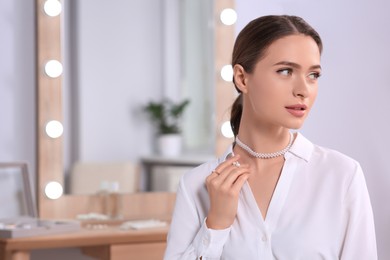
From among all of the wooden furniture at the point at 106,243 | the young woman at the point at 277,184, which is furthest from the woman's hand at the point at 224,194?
the wooden furniture at the point at 106,243

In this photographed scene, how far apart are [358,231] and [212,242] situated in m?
0.24

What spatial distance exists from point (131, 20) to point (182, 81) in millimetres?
271

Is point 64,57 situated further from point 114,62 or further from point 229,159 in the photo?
point 229,159

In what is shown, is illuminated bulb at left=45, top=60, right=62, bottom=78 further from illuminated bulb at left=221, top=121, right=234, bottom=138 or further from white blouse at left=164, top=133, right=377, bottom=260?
white blouse at left=164, top=133, right=377, bottom=260

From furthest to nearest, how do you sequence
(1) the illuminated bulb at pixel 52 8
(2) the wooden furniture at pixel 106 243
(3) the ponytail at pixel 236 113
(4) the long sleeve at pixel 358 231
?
1. (1) the illuminated bulb at pixel 52 8
2. (2) the wooden furniture at pixel 106 243
3. (3) the ponytail at pixel 236 113
4. (4) the long sleeve at pixel 358 231

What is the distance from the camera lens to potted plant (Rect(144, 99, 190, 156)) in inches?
97.3

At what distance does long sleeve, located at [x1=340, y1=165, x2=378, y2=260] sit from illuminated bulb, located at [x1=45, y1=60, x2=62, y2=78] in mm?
1428

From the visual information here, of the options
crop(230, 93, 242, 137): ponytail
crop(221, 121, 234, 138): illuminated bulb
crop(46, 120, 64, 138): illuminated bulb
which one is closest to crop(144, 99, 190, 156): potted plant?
crop(221, 121, 234, 138): illuminated bulb

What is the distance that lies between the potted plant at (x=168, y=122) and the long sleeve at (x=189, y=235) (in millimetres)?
1169

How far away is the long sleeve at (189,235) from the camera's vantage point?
1.21 metres

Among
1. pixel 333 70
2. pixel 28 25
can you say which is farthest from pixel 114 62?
pixel 333 70

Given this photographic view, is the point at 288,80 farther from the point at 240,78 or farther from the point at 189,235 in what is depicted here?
the point at 189,235

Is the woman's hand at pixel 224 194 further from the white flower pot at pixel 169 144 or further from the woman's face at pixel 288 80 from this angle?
the white flower pot at pixel 169 144

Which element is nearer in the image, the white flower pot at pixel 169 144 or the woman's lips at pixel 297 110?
the woman's lips at pixel 297 110
